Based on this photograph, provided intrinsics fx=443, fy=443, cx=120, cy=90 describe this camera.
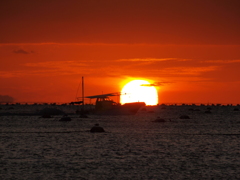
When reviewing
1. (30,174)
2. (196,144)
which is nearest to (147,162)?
(30,174)

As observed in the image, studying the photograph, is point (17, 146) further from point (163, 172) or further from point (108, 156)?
point (163, 172)

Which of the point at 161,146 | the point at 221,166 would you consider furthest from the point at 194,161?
the point at 161,146

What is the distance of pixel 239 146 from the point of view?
231ft

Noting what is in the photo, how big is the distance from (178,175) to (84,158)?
1565 cm

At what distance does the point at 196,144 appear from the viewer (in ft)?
242

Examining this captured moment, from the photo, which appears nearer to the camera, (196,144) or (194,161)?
(194,161)

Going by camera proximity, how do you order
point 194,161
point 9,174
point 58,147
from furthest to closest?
point 58,147 → point 194,161 → point 9,174

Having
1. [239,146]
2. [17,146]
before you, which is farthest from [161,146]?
[17,146]

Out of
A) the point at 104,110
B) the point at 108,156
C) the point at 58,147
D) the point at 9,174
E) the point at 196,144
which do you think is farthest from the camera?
the point at 104,110

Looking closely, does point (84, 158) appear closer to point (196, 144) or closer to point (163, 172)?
point (163, 172)

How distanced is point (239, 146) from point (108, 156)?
81.2ft

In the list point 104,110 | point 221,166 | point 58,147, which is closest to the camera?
point 221,166

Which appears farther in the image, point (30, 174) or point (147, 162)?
point (147, 162)

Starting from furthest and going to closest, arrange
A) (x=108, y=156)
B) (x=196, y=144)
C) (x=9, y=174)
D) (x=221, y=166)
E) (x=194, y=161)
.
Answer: (x=196, y=144), (x=108, y=156), (x=194, y=161), (x=221, y=166), (x=9, y=174)
